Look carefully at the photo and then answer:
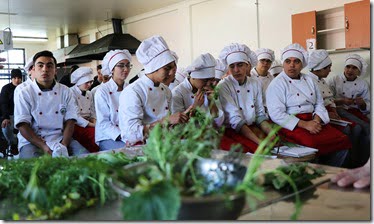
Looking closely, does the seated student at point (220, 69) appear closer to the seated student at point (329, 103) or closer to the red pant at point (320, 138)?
the red pant at point (320, 138)

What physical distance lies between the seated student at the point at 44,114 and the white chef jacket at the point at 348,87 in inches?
117

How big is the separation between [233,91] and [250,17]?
3461mm

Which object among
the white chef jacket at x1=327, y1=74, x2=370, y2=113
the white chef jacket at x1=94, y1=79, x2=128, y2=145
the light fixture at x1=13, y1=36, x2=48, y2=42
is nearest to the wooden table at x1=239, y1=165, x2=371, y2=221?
the white chef jacket at x1=94, y1=79, x2=128, y2=145

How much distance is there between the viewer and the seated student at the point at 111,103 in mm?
2699

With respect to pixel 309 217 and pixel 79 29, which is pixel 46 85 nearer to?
pixel 309 217

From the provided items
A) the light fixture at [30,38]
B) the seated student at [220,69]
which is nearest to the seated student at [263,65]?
the seated student at [220,69]

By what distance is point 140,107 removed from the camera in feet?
7.64

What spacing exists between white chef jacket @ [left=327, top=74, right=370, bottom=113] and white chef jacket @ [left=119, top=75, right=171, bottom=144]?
2.63 m

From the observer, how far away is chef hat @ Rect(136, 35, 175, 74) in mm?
2332

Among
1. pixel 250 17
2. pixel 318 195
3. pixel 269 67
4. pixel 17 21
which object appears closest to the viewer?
pixel 318 195

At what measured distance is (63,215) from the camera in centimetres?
98

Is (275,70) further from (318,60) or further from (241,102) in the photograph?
(241,102)

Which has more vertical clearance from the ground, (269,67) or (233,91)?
(269,67)

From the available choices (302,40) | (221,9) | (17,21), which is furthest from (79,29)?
(302,40)
